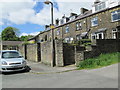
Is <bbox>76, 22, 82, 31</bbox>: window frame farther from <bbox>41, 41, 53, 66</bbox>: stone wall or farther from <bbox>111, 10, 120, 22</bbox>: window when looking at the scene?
<bbox>41, 41, 53, 66</bbox>: stone wall

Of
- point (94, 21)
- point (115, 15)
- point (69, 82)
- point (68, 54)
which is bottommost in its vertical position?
point (69, 82)

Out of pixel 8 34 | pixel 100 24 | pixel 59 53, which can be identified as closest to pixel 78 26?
pixel 100 24

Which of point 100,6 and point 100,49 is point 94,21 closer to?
point 100,6

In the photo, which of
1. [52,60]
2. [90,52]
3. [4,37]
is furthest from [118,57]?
[4,37]

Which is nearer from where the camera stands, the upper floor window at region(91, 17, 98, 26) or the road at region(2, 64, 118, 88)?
the road at region(2, 64, 118, 88)

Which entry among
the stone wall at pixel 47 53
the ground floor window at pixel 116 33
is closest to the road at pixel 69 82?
the stone wall at pixel 47 53

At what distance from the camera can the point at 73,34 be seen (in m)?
24.1

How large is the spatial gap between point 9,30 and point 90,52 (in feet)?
225

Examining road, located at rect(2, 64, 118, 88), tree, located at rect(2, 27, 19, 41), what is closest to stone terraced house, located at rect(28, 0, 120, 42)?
road, located at rect(2, 64, 118, 88)

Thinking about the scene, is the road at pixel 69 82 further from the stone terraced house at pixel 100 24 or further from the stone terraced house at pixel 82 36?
the stone terraced house at pixel 100 24

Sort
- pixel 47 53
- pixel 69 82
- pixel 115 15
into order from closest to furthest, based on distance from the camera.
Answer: pixel 69 82, pixel 47 53, pixel 115 15

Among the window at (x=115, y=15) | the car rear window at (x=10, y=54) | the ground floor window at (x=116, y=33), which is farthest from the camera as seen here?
the window at (x=115, y=15)

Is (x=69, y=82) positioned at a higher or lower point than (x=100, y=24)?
lower

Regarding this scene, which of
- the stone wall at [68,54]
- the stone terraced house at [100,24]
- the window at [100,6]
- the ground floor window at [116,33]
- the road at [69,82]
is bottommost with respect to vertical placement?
the road at [69,82]
